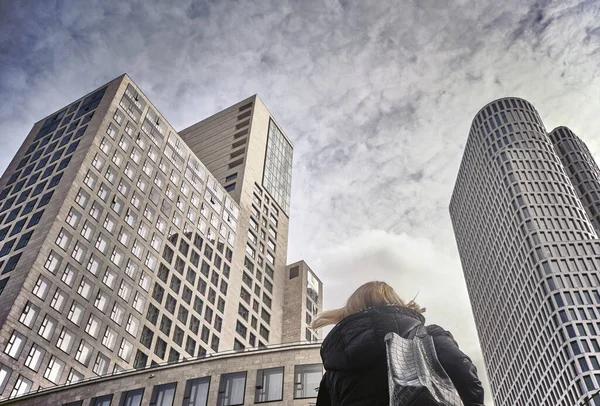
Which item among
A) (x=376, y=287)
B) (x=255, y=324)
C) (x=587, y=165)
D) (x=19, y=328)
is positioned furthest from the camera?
(x=587, y=165)

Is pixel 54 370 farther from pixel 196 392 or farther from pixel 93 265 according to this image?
pixel 196 392

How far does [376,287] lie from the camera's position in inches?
187

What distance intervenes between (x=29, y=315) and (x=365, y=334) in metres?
51.3

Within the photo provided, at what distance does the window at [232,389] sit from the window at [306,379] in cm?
356

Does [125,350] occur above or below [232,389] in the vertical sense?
above

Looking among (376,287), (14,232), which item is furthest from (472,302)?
(376,287)

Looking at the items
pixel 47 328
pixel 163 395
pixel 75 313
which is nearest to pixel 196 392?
pixel 163 395

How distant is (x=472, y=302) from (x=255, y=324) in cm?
7846

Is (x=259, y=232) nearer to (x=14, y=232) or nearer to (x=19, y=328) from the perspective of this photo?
(x=14, y=232)

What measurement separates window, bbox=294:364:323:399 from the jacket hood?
3301 cm

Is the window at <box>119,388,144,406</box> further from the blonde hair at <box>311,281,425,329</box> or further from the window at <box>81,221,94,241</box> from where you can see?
the blonde hair at <box>311,281,425,329</box>

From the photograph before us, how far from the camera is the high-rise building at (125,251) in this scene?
167 feet

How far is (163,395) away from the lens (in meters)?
38.6

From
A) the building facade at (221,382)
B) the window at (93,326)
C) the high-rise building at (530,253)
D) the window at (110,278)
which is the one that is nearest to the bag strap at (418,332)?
the building facade at (221,382)
